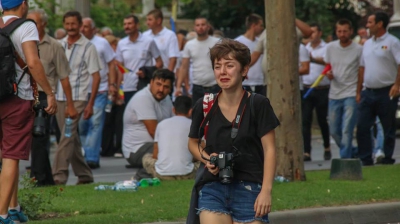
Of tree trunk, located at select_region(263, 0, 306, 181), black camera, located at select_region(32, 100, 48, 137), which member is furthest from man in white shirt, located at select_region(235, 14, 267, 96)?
black camera, located at select_region(32, 100, 48, 137)

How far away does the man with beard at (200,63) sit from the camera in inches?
616

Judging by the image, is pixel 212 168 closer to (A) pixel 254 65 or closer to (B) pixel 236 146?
(B) pixel 236 146

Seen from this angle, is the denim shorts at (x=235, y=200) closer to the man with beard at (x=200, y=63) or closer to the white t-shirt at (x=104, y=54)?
the man with beard at (x=200, y=63)

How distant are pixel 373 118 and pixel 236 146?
28.8ft

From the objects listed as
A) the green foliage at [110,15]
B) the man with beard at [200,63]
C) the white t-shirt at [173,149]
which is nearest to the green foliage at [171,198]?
the white t-shirt at [173,149]

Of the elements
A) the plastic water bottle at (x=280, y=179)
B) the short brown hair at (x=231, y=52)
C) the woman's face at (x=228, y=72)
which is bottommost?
the plastic water bottle at (x=280, y=179)

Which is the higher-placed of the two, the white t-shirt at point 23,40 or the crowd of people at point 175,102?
the white t-shirt at point 23,40

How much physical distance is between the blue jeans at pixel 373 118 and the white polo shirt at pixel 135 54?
366cm

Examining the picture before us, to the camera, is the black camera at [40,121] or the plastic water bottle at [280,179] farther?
the plastic water bottle at [280,179]

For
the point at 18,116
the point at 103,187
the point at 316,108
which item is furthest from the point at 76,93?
the point at 18,116

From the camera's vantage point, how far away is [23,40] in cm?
848

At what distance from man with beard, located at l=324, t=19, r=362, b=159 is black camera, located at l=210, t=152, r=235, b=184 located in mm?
8994

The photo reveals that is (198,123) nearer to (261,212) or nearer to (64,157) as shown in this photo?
(261,212)

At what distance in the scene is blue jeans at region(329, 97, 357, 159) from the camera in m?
14.9
